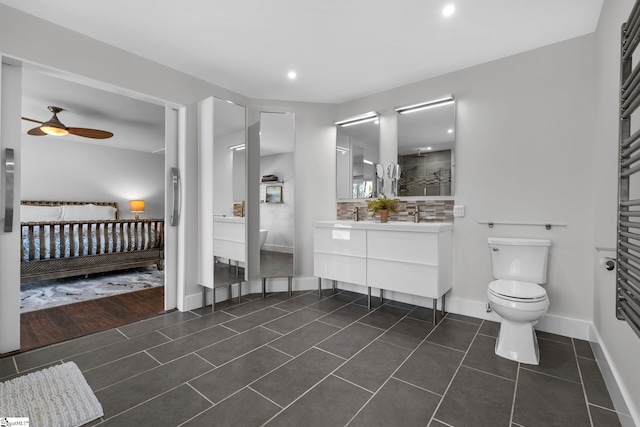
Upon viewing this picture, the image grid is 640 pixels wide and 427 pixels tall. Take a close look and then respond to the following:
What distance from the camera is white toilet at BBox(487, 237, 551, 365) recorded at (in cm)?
203

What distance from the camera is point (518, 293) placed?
7.25 ft

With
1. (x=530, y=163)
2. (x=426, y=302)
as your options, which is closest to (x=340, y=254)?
(x=426, y=302)

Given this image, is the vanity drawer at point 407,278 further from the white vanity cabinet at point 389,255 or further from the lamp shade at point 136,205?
the lamp shade at point 136,205

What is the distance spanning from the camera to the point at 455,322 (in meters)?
2.76

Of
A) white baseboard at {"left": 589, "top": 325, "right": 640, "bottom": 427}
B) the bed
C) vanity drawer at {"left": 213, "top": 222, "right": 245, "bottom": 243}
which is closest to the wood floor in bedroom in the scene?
vanity drawer at {"left": 213, "top": 222, "right": 245, "bottom": 243}

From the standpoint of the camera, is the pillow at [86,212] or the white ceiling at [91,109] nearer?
the white ceiling at [91,109]

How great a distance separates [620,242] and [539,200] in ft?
4.31

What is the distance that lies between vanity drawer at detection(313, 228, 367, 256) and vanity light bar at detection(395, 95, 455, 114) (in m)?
1.42

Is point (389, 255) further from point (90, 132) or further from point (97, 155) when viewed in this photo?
point (97, 155)

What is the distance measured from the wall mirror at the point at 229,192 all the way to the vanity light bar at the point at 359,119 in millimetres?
1223

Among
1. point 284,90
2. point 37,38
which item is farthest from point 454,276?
point 37,38

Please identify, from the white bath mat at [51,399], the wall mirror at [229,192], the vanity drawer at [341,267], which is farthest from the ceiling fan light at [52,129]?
the vanity drawer at [341,267]

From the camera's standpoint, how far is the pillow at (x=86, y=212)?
5.61 meters

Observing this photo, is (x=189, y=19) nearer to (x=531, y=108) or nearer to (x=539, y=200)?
(x=531, y=108)
